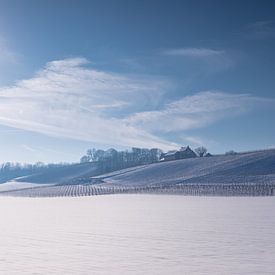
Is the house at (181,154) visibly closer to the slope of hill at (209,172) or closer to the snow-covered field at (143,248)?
the slope of hill at (209,172)

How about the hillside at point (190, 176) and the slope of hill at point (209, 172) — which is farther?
the slope of hill at point (209, 172)

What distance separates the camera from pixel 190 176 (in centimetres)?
10362

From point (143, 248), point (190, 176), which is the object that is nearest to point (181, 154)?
point (190, 176)

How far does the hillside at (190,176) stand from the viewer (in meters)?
88.2

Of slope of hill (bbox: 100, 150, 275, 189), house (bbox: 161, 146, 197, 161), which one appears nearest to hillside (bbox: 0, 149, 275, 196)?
slope of hill (bbox: 100, 150, 275, 189)

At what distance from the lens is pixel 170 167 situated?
5010 inches

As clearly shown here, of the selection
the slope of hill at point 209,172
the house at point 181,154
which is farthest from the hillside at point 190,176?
the house at point 181,154

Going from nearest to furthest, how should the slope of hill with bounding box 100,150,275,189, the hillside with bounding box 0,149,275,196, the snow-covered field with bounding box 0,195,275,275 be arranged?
1. the snow-covered field with bounding box 0,195,275,275
2. the hillside with bounding box 0,149,275,196
3. the slope of hill with bounding box 100,150,275,189

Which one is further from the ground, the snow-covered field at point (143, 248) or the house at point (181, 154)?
the house at point (181, 154)

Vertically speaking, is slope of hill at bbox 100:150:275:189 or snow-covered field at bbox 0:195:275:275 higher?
slope of hill at bbox 100:150:275:189

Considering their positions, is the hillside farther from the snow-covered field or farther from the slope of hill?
the snow-covered field

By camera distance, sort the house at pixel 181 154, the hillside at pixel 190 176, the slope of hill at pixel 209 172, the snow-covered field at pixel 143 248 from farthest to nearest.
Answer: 1. the house at pixel 181 154
2. the slope of hill at pixel 209 172
3. the hillside at pixel 190 176
4. the snow-covered field at pixel 143 248

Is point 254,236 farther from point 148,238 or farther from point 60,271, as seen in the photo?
point 60,271

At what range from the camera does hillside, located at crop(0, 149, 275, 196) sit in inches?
3474
